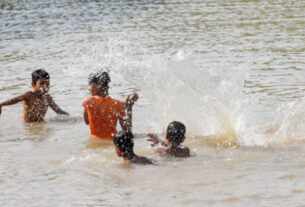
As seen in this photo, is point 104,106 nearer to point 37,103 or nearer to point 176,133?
point 176,133

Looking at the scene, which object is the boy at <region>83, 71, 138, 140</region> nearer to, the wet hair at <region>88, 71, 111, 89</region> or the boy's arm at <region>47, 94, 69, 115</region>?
the wet hair at <region>88, 71, 111, 89</region>

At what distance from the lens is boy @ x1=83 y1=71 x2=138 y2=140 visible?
891 centimetres

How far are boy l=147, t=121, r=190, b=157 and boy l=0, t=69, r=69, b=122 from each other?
2.80m

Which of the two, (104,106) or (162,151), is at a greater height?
(104,106)

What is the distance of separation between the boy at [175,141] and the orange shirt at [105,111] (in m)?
0.95

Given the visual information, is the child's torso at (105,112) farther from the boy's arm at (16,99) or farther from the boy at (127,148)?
the boy's arm at (16,99)

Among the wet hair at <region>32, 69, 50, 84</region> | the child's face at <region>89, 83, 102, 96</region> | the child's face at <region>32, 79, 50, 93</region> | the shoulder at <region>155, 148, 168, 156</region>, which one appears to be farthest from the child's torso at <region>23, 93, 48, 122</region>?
the shoulder at <region>155, 148, 168, 156</region>

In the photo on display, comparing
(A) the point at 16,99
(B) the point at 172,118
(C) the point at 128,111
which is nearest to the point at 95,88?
(C) the point at 128,111

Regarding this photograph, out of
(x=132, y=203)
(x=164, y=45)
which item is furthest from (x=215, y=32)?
(x=132, y=203)

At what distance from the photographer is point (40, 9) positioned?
24.7 meters

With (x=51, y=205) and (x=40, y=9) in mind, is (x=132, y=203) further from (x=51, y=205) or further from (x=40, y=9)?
(x=40, y=9)

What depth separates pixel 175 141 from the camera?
316 inches

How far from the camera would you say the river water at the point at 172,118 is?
6.95 m

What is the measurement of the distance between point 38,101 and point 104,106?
76.0 inches
